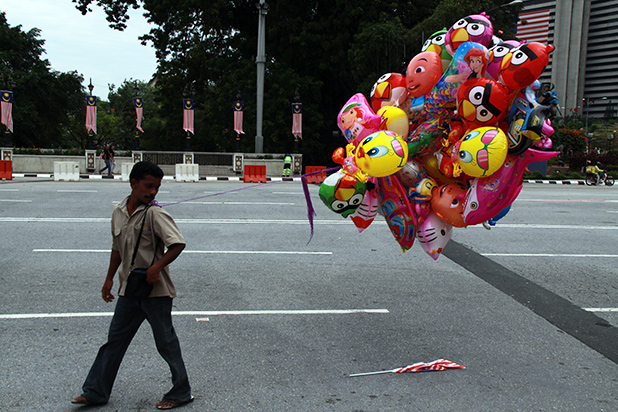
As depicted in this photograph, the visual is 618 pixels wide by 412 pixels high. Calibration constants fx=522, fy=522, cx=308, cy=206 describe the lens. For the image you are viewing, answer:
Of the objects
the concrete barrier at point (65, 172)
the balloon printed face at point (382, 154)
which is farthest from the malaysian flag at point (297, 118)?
the balloon printed face at point (382, 154)

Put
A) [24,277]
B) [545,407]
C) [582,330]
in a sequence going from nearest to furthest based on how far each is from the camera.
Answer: [545,407], [582,330], [24,277]

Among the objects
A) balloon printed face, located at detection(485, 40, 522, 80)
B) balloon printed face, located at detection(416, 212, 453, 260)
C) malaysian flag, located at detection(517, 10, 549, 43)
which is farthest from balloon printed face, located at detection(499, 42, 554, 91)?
malaysian flag, located at detection(517, 10, 549, 43)

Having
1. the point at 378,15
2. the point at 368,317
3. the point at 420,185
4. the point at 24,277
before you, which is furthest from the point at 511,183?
the point at 378,15

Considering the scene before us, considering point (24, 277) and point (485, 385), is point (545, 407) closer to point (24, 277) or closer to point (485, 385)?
point (485, 385)

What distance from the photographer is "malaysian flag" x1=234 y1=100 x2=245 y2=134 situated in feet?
93.0

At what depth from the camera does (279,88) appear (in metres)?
30.4

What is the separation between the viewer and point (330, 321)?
5918mm

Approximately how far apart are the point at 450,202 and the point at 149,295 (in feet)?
8.78

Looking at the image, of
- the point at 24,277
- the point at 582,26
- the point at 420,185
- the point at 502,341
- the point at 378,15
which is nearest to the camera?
the point at 420,185

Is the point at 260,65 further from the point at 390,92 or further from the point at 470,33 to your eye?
the point at 470,33

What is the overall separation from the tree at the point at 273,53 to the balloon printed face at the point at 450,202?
22756mm

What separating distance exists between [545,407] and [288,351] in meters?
2.28

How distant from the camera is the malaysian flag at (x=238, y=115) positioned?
2836cm

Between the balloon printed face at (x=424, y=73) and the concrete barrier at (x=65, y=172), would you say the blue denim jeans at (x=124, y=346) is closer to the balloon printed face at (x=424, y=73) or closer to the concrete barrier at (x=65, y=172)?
the balloon printed face at (x=424, y=73)
